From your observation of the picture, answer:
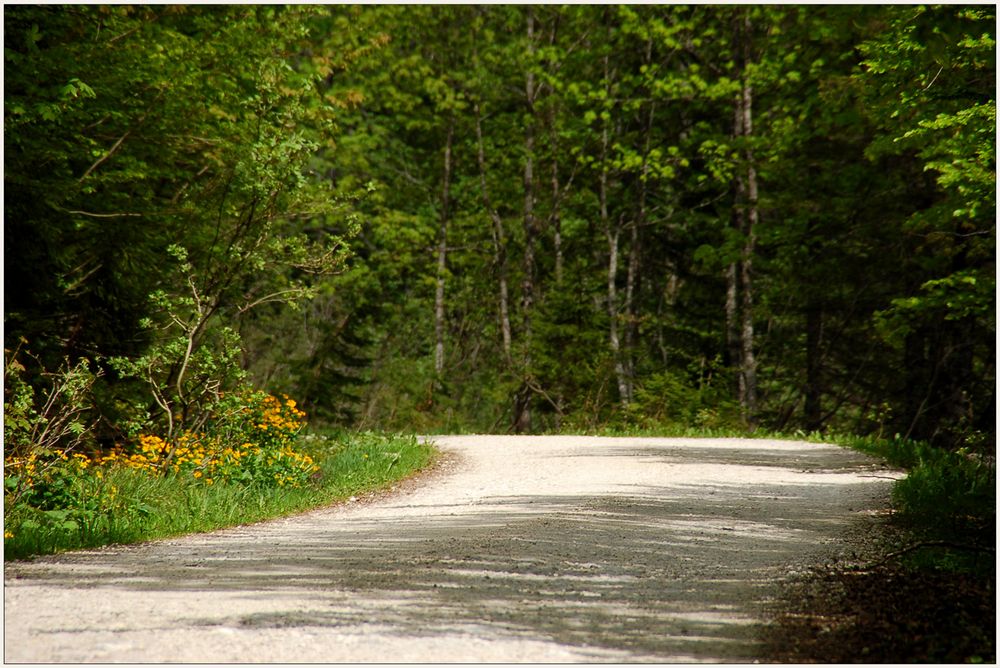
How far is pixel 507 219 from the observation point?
28688 millimetres

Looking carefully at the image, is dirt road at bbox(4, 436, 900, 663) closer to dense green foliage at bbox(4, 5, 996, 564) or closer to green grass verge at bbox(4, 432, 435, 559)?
green grass verge at bbox(4, 432, 435, 559)

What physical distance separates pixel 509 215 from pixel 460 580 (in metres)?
24.6

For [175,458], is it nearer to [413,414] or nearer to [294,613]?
[294,613]

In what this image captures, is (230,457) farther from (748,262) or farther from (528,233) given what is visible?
(748,262)

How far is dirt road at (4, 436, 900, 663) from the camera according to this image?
4594 mm

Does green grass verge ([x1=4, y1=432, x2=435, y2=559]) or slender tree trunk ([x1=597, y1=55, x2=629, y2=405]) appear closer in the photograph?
green grass verge ([x1=4, y1=432, x2=435, y2=559])

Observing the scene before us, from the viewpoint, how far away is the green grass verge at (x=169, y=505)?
768cm

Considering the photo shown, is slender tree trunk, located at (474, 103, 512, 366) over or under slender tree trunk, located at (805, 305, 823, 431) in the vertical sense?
over

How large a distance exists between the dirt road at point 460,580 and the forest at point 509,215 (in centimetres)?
278

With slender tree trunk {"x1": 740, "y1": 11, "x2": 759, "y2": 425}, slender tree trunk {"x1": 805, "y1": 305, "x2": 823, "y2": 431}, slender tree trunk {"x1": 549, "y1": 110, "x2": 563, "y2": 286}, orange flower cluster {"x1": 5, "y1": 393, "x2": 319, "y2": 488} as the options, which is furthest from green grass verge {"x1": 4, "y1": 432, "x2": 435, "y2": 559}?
slender tree trunk {"x1": 549, "y1": 110, "x2": 563, "y2": 286}

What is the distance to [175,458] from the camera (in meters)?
11.0

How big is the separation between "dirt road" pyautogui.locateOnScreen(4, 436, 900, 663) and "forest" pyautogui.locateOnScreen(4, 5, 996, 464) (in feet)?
9.13

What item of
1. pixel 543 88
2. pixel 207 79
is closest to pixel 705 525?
pixel 207 79

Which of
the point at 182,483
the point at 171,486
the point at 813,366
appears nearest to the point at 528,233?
the point at 813,366
